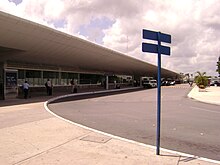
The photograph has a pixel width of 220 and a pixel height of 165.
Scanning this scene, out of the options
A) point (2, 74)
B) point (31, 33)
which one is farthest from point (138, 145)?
point (2, 74)

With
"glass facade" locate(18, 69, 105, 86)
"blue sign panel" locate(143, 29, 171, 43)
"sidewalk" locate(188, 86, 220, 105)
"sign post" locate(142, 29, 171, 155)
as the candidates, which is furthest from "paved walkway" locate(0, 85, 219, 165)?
"glass facade" locate(18, 69, 105, 86)

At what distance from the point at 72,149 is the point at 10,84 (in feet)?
56.9

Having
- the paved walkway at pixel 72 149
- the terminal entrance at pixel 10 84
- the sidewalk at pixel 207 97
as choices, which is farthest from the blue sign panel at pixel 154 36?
the terminal entrance at pixel 10 84

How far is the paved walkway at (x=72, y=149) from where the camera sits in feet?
18.9

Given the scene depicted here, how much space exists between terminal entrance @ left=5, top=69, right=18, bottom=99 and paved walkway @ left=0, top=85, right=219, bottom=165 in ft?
45.0

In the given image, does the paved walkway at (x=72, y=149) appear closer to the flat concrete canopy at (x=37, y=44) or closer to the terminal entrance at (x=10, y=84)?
the flat concrete canopy at (x=37, y=44)

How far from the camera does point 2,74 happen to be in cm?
→ 2281

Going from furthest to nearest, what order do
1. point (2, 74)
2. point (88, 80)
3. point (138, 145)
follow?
point (88, 80) < point (2, 74) < point (138, 145)

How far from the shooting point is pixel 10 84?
2244 cm

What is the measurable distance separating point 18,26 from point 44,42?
5.27 m

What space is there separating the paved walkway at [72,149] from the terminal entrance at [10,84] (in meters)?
13.7

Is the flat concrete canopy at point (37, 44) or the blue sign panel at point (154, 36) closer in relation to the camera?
the blue sign panel at point (154, 36)

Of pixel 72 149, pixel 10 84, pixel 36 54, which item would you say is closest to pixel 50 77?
pixel 36 54

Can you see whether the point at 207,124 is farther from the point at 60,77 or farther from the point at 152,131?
the point at 60,77
